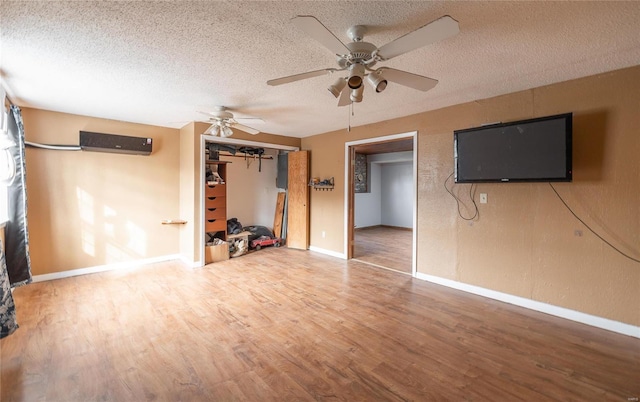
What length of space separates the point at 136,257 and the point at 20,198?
166cm

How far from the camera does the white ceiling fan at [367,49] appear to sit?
4.82 ft

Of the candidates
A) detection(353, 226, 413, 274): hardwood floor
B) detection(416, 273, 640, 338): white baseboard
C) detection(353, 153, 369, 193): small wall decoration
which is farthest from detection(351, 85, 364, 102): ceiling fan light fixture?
detection(353, 153, 369, 193): small wall decoration

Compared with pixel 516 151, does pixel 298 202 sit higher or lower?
lower

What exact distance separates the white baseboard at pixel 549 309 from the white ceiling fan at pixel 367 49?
2.58 meters

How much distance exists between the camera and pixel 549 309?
285 centimetres

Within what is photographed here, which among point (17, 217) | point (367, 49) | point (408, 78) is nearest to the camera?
point (367, 49)

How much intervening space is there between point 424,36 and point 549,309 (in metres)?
3.04

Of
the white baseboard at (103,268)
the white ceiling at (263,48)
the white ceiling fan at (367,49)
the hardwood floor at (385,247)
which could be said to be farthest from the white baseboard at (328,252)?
the white ceiling fan at (367,49)

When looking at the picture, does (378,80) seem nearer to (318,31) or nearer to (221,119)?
(318,31)

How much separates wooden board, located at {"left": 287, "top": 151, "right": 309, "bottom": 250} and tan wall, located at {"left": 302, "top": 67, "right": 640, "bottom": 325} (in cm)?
236

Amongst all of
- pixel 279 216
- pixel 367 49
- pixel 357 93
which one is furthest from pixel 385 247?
pixel 367 49

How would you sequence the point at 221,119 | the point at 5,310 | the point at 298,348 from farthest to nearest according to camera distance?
the point at 221,119
the point at 5,310
the point at 298,348

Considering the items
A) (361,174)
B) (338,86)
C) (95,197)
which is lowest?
(95,197)

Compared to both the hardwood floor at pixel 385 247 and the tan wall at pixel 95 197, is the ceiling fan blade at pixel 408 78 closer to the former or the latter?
the hardwood floor at pixel 385 247
